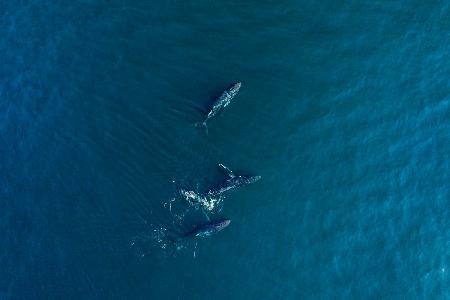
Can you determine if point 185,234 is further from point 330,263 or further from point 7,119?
point 7,119

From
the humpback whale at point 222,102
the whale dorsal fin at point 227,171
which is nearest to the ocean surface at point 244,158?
the whale dorsal fin at point 227,171

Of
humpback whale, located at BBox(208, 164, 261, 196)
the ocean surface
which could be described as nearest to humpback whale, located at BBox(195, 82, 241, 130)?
the ocean surface

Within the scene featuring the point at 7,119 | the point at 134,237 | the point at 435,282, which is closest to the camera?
the point at 435,282

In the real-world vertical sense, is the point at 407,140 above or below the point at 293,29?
below

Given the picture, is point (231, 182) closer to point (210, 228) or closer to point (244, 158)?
point (244, 158)

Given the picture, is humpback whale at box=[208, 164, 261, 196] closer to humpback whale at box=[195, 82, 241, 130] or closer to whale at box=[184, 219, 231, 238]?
whale at box=[184, 219, 231, 238]

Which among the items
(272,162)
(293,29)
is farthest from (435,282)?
(293,29)

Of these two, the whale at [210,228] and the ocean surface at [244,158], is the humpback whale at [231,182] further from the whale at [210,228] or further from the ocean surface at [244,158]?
the whale at [210,228]
